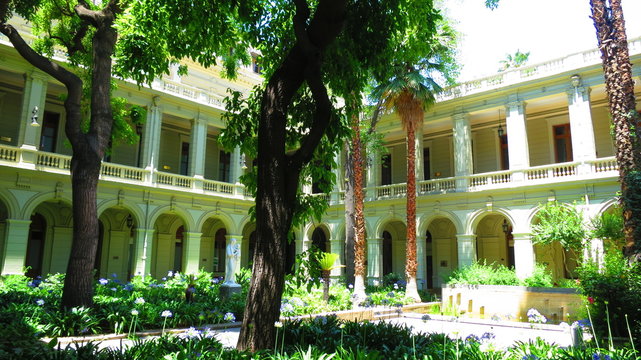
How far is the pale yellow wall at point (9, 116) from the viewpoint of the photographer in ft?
67.2

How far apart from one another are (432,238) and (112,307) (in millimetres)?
19788

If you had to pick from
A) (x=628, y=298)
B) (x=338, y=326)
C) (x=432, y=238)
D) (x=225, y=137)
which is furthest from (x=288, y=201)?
(x=432, y=238)

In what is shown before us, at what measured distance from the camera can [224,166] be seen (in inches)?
1129

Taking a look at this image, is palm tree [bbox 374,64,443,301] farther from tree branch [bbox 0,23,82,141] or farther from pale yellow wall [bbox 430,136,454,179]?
tree branch [bbox 0,23,82,141]

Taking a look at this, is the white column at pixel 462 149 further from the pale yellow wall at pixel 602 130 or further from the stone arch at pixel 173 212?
the stone arch at pixel 173 212

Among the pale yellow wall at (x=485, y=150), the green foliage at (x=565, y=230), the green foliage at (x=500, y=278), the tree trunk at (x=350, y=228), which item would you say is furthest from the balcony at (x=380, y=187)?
the tree trunk at (x=350, y=228)

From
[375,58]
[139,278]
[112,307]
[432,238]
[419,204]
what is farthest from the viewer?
[432,238]

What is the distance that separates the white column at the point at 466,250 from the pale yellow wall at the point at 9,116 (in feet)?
71.2

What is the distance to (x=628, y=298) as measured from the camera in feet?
26.1

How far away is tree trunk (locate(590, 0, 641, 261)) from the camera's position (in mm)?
10323

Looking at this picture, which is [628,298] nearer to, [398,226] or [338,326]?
[338,326]

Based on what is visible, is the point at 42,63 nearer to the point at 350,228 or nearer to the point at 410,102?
the point at 350,228

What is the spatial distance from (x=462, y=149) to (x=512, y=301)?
8.55m

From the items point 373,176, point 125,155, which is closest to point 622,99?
point 373,176
